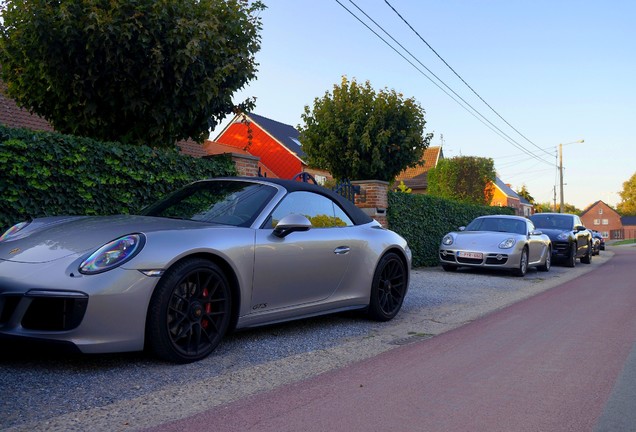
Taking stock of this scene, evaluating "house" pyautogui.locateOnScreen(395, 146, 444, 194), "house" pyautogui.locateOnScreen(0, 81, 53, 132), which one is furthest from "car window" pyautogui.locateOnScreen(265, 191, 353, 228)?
"house" pyautogui.locateOnScreen(395, 146, 444, 194)

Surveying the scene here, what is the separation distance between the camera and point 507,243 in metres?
12.4

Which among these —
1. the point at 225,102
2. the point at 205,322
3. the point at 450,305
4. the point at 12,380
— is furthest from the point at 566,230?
the point at 12,380

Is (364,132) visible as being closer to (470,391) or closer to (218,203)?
(218,203)

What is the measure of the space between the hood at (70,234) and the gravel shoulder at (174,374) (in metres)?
0.76

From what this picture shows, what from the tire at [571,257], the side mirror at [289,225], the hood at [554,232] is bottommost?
the tire at [571,257]

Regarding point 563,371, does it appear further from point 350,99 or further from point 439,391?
point 350,99

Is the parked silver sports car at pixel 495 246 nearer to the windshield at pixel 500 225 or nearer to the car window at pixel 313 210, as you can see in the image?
the windshield at pixel 500 225

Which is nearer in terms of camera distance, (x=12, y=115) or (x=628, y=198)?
(x=12, y=115)

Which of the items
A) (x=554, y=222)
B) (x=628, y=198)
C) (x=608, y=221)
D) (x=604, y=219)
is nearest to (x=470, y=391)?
(x=554, y=222)

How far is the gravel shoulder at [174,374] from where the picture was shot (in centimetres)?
311

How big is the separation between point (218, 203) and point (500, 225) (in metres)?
9.84

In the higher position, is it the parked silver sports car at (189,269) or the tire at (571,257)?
the parked silver sports car at (189,269)

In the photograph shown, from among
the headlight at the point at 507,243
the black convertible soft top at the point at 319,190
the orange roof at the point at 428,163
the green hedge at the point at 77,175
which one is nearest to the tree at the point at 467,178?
the orange roof at the point at 428,163

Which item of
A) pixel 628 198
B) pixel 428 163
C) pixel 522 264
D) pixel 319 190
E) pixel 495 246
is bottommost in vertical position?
pixel 522 264
